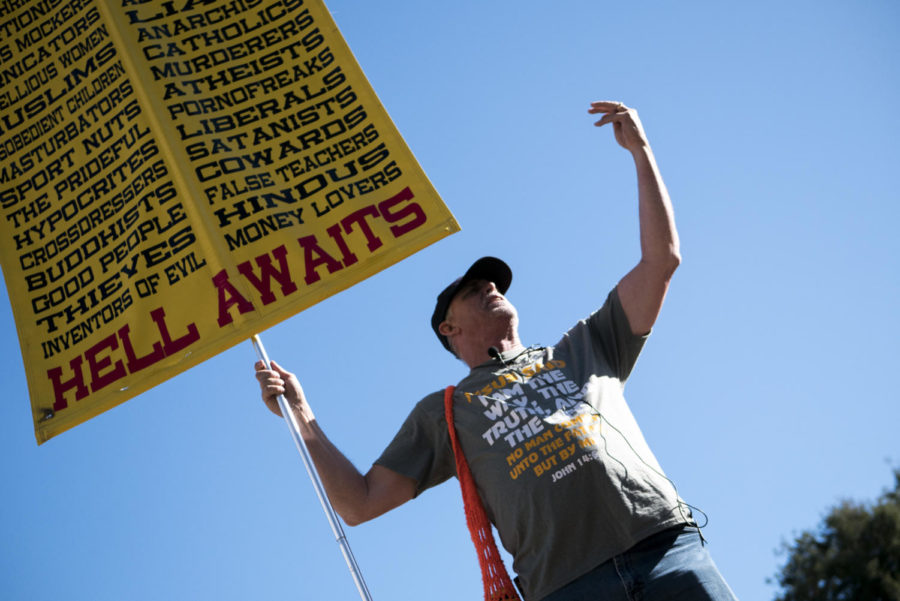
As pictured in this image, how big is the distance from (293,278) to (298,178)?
47 cm

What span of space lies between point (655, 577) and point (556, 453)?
468 mm

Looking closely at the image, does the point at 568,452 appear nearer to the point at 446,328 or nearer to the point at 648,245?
the point at 648,245

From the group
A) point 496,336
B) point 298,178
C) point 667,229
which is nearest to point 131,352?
point 298,178

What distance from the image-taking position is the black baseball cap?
345cm

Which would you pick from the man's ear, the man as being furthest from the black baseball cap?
the man

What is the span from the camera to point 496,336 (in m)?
3.29

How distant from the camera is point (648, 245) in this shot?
2836mm

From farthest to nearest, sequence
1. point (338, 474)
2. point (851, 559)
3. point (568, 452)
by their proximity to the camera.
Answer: point (851, 559) < point (338, 474) < point (568, 452)

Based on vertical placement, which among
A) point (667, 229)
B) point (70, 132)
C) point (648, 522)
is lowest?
point (648, 522)

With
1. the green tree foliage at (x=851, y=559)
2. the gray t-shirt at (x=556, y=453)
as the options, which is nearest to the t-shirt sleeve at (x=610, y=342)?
the gray t-shirt at (x=556, y=453)

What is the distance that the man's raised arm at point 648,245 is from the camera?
2.81m

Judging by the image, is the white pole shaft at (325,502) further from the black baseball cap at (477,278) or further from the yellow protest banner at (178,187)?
the black baseball cap at (477,278)

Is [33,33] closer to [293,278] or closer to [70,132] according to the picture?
[70,132]

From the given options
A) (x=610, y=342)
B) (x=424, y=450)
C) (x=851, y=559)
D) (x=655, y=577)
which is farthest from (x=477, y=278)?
(x=851, y=559)
